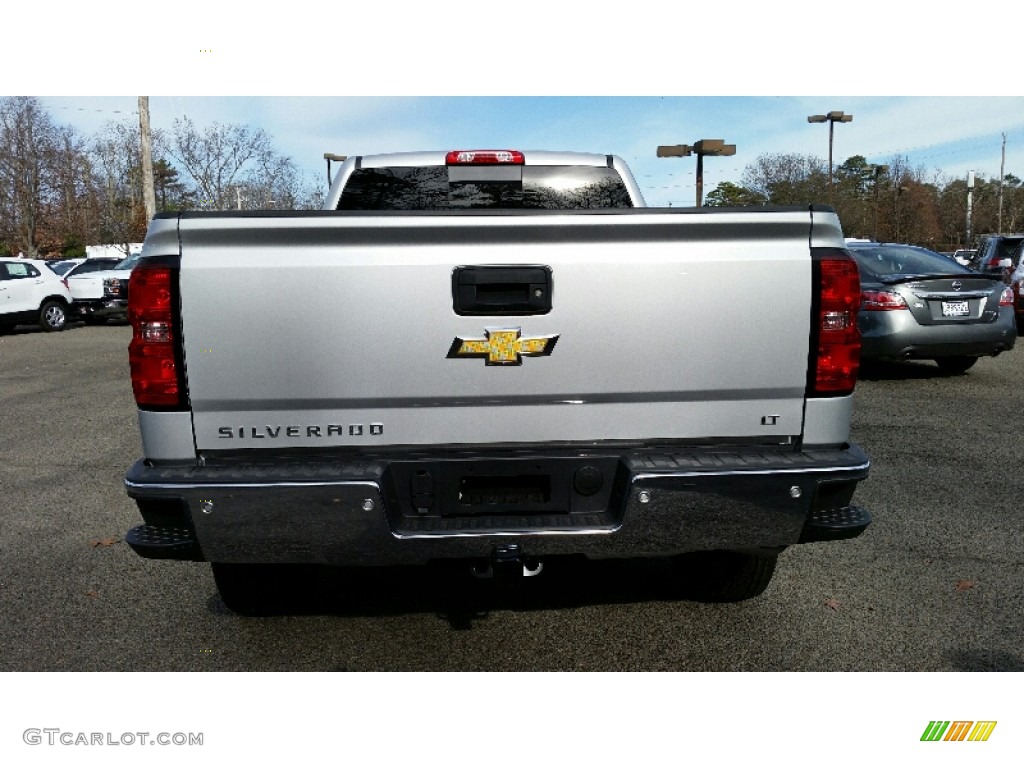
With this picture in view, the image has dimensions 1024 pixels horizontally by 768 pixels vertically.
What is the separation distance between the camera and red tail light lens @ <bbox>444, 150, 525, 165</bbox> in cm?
423

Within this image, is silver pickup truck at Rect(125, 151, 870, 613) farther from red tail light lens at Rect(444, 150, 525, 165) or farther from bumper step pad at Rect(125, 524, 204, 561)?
red tail light lens at Rect(444, 150, 525, 165)

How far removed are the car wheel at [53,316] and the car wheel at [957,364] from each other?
18779mm

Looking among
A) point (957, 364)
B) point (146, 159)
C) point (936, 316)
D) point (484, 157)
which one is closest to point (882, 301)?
point (936, 316)

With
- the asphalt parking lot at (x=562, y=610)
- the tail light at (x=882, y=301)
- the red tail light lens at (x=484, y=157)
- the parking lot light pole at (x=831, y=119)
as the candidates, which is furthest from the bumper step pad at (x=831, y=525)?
the parking lot light pole at (x=831, y=119)

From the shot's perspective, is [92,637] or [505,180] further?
[505,180]

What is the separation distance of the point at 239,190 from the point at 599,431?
38.8m

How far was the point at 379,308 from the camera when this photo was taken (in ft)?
8.95

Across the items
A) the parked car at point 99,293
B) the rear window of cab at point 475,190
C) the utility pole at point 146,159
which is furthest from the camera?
the utility pole at point 146,159

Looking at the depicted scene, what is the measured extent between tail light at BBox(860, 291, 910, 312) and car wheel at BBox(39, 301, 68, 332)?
18110mm

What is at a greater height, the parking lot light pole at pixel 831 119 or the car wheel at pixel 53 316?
the parking lot light pole at pixel 831 119

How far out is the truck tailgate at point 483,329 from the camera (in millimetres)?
2703

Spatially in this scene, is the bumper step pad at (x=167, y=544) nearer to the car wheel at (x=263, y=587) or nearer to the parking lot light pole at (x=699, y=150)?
the car wheel at (x=263, y=587)

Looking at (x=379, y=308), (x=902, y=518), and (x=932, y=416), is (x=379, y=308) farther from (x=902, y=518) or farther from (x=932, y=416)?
(x=932, y=416)

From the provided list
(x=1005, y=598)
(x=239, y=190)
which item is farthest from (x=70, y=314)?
(x=1005, y=598)
